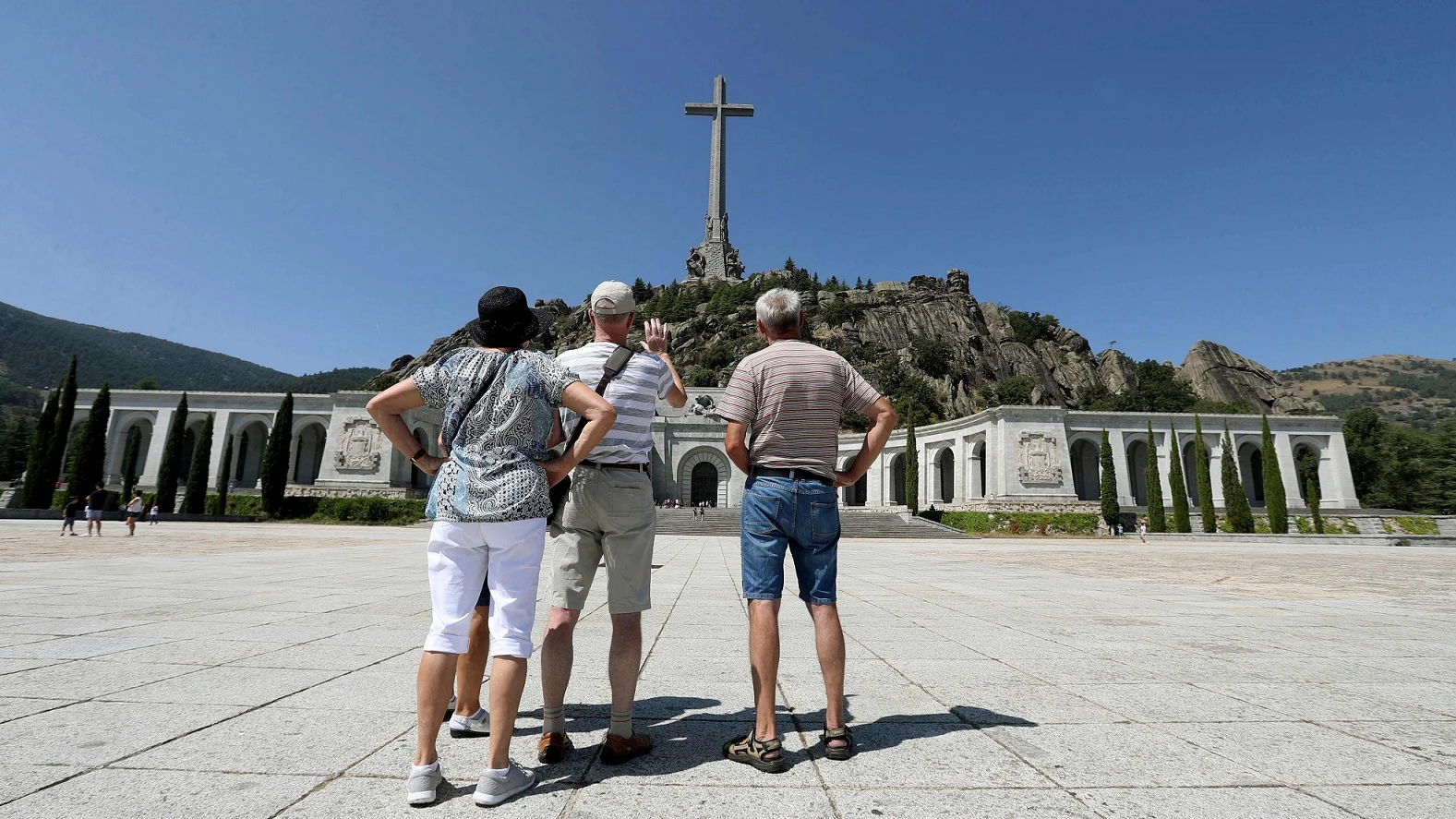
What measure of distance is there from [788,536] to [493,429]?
53.7 inches

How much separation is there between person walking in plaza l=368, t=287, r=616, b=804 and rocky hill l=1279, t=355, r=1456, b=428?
479 feet

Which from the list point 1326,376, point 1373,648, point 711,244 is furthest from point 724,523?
point 1326,376

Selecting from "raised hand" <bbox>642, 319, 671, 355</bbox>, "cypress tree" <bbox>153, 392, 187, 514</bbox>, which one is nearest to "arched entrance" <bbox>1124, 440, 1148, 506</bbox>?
"raised hand" <bbox>642, 319, 671, 355</bbox>

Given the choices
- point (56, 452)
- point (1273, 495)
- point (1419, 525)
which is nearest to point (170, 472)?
point (56, 452)

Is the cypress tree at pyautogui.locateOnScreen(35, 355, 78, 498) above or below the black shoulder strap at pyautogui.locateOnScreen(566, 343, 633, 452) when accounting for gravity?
above

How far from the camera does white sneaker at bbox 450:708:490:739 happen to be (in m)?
2.83

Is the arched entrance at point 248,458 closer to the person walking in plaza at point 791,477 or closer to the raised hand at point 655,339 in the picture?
the raised hand at point 655,339

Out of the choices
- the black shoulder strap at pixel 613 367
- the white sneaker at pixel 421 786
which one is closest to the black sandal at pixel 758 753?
the white sneaker at pixel 421 786

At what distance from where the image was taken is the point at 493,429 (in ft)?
8.43

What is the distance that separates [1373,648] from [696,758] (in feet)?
18.4

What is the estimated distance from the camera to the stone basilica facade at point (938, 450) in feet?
118

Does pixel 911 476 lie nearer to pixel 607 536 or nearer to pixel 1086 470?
pixel 1086 470

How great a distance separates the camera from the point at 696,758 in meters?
2.60

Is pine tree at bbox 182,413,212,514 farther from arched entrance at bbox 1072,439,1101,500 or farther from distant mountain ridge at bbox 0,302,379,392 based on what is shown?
distant mountain ridge at bbox 0,302,379,392
